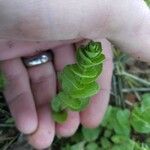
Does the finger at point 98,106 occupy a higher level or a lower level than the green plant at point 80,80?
lower

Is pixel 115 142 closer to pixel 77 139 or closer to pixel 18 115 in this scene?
pixel 77 139

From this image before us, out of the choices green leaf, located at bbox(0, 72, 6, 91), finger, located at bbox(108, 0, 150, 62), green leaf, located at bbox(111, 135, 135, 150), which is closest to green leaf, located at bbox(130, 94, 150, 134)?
green leaf, located at bbox(111, 135, 135, 150)

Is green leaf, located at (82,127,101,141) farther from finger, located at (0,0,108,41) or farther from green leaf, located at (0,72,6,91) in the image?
finger, located at (0,0,108,41)

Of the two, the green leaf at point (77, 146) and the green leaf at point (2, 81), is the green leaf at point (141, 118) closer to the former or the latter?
the green leaf at point (77, 146)

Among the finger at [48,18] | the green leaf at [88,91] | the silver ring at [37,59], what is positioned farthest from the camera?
the silver ring at [37,59]

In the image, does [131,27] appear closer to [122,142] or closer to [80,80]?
[80,80]

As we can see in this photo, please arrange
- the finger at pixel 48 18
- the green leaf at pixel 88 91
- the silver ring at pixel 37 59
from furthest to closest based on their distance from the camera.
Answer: the silver ring at pixel 37 59 → the green leaf at pixel 88 91 → the finger at pixel 48 18

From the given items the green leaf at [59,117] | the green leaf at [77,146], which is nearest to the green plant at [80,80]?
the green leaf at [59,117]
